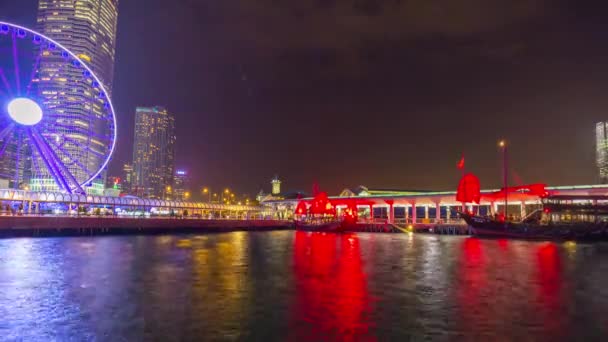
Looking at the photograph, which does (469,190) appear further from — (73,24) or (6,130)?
(73,24)

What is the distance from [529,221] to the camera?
82.9m

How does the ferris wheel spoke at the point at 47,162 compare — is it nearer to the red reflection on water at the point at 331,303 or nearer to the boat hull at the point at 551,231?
the red reflection on water at the point at 331,303

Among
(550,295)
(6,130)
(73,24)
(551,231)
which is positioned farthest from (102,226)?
(73,24)

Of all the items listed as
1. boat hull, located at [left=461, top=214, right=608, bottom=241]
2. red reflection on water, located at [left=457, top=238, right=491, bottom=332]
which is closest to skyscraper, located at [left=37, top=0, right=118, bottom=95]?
boat hull, located at [left=461, top=214, right=608, bottom=241]

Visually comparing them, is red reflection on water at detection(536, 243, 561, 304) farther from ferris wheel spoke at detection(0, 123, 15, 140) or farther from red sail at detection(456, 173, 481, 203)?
ferris wheel spoke at detection(0, 123, 15, 140)

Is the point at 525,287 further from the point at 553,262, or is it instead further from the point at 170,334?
the point at 170,334

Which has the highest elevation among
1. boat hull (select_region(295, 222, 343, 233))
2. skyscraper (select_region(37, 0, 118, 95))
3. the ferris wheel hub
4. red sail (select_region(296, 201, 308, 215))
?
skyscraper (select_region(37, 0, 118, 95))

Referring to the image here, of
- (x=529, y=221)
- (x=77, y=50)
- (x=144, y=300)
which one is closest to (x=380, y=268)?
(x=144, y=300)

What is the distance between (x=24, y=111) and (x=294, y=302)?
5870cm

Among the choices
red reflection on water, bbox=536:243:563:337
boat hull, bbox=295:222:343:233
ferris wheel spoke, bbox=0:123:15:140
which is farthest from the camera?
boat hull, bbox=295:222:343:233

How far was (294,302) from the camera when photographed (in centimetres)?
1886

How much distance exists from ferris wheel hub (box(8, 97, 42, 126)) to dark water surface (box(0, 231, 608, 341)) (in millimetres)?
35996

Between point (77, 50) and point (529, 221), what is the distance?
592ft

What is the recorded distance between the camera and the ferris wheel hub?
60.8 m
